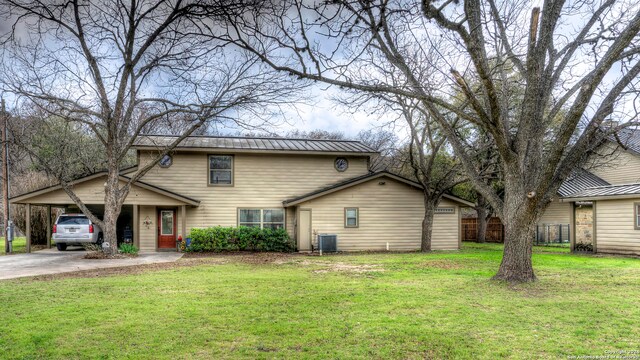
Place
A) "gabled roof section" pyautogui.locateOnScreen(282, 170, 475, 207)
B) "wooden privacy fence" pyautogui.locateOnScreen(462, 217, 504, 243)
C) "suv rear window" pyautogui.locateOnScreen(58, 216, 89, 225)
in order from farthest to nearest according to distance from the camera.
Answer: "wooden privacy fence" pyautogui.locateOnScreen(462, 217, 504, 243)
"gabled roof section" pyautogui.locateOnScreen(282, 170, 475, 207)
"suv rear window" pyautogui.locateOnScreen(58, 216, 89, 225)

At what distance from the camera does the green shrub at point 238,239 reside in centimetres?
1764

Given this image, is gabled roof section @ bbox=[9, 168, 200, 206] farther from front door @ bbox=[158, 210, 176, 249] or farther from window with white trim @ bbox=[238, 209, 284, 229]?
window with white trim @ bbox=[238, 209, 284, 229]

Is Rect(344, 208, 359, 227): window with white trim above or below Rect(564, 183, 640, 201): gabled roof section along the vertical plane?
below

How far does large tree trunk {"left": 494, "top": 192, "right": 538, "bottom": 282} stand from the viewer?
889cm

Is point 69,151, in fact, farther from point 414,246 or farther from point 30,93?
point 414,246

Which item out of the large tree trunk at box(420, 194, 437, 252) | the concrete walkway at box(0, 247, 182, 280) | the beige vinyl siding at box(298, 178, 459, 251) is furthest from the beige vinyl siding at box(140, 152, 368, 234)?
the concrete walkway at box(0, 247, 182, 280)

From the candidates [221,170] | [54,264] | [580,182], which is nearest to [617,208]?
[580,182]

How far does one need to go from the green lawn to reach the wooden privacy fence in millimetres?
17999

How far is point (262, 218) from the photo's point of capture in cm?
1983

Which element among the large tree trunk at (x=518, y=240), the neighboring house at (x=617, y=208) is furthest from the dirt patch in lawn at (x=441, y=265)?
the neighboring house at (x=617, y=208)

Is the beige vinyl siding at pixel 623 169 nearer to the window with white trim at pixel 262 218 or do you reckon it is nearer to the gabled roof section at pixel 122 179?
the window with white trim at pixel 262 218

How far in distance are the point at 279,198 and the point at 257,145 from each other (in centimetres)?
278

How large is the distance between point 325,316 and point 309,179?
14.1 m

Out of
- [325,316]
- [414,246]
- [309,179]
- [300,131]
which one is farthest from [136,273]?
[300,131]
